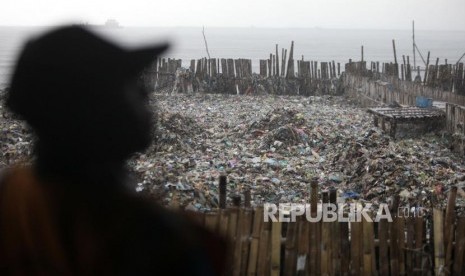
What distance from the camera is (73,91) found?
3.94ft

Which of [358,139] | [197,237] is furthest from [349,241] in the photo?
[358,139]

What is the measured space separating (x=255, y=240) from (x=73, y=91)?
2.76m

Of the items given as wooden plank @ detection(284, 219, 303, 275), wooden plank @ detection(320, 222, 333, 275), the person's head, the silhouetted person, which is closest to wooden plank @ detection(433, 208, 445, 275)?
wooden plank @ detection(320, 222, 333, 275)

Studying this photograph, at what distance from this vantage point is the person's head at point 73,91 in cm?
120

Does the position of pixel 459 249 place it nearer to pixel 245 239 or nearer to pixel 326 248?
pixel 326 248

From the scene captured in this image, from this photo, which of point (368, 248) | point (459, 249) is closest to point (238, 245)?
point (368, 248)

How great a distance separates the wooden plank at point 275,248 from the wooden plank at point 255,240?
0.10 metres

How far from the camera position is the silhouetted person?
1153mm

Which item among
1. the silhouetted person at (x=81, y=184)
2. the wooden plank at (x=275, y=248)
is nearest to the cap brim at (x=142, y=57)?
the silhouetted person at (x=81, y=184)

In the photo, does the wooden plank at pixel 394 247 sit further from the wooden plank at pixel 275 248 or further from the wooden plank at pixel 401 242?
the wooden plank at pixel 275 248

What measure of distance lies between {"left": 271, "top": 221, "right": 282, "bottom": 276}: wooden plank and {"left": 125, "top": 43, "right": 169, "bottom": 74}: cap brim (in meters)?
2.59

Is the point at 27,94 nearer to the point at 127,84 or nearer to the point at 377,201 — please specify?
the point at 127,84

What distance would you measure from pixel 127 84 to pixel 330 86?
1818 centimetres

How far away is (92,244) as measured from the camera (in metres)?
1.15
